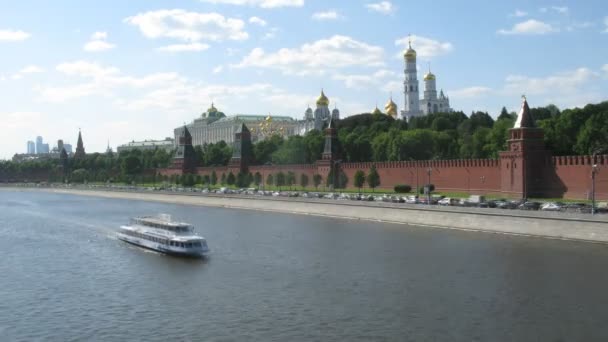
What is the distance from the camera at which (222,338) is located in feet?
47.5

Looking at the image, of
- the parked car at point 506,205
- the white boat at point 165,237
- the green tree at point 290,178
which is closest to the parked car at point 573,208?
the parked car at point 506,205

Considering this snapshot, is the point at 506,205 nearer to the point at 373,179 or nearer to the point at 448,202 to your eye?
the point at 448,202

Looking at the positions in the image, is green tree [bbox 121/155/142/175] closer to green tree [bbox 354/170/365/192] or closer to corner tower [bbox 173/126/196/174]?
corner tower [bbox 173/126/196/174]

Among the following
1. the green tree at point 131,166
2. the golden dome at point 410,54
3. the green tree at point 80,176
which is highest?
the golden dome at point 410,54

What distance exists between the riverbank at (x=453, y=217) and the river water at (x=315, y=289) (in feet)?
2.29

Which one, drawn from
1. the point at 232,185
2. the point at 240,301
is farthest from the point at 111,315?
the point at 232,185

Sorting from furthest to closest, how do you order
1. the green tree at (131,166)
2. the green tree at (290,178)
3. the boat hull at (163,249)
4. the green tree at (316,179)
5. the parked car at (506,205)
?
the green tree at (131,166) < the green tree at (290,178) < the green tree at (316,179) < the parked car at (506,205) < the boat hull at (163,249)

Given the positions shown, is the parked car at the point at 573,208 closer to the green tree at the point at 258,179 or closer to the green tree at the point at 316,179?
the green tree at the point at 316,179

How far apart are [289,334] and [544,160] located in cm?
2686

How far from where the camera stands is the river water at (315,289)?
15.0 meters

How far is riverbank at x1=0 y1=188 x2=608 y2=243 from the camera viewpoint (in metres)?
25.2

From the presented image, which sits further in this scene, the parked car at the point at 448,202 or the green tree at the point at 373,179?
the green tree at the point at 373,179

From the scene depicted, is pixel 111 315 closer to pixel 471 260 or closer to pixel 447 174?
pixel 471 260

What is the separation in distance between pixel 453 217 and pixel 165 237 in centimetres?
1185
